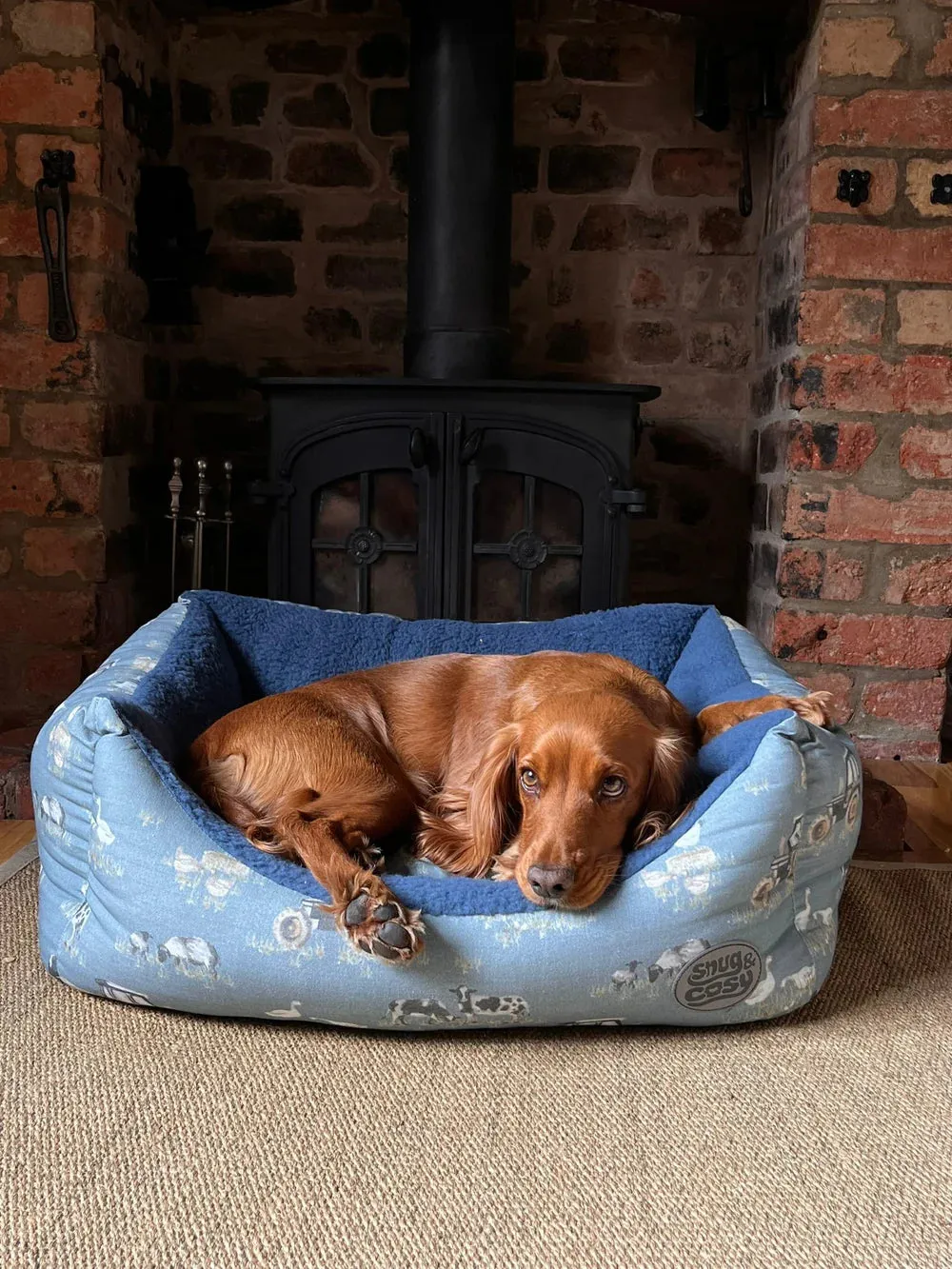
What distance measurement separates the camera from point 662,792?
1.70 meters

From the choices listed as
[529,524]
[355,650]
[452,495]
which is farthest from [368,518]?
[355,650]

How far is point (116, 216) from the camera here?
3.03 metres

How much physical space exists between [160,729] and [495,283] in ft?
5.47

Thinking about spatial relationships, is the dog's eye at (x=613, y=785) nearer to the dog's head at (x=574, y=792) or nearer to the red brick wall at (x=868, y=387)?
the dog's head at (x=574, y=792)

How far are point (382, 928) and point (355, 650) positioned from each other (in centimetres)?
108

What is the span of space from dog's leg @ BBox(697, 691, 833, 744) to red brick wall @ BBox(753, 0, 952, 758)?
3.86ft

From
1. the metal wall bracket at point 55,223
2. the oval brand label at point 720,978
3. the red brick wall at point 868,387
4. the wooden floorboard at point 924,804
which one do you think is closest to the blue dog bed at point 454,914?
the oval brand label at point 720,978

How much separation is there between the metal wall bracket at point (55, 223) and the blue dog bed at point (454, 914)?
4.99ft

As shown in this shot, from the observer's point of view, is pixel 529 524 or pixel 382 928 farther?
pixel 529 524

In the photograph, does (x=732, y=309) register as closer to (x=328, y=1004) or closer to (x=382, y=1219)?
(x=328, y=1004)

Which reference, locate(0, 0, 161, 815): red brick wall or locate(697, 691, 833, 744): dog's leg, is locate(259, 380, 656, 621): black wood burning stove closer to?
locate(0, 0, 161, 815): red brick wall

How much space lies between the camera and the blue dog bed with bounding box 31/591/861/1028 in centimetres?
151

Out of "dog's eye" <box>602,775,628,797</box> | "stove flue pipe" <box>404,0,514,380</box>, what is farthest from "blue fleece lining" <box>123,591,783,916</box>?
"stove flue pipe" <box>404,0,514,380</box>

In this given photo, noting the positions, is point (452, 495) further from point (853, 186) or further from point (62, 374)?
point (853, 186)
